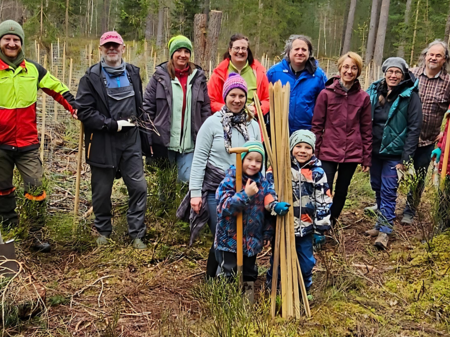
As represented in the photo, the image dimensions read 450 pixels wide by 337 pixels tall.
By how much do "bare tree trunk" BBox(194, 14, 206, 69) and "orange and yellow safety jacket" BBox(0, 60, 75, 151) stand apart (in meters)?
2.99

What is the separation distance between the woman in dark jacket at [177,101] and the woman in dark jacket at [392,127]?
5.93 ft

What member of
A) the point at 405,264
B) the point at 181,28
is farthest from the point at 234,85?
the point at 181,28

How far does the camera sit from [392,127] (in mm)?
4215

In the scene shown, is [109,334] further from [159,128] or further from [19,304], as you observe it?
[159,128]

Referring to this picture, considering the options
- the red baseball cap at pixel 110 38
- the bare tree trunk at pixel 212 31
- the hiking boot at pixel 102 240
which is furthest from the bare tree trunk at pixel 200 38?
the hiking boot at pixel 102 240

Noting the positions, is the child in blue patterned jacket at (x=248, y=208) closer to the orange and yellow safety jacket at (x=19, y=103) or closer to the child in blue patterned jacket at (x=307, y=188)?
the child in blue patterned jacket at (x=307, y=188)

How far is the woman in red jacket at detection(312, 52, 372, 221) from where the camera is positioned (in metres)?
3.88

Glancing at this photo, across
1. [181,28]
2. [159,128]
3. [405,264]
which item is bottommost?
[405,264]

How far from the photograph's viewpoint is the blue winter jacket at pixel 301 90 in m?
4.01

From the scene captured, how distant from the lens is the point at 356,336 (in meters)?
2.65

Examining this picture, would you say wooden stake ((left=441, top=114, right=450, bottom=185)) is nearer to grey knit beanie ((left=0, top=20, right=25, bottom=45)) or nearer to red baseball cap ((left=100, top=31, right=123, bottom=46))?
red baseball cap ((left=100, top=31, right=123, bottom=46))

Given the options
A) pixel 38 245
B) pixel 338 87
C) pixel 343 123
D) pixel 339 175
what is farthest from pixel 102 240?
pixel 338 87

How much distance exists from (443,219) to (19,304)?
148 inches

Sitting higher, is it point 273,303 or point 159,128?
point 159,128
